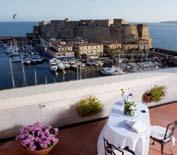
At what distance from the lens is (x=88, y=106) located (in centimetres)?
346

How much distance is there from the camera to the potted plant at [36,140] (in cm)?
267

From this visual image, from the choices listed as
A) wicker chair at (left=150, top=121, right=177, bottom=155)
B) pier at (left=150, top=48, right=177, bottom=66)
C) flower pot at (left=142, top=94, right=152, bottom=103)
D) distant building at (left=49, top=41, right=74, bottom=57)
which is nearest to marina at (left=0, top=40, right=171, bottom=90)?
distant building at (left=49, top=41, right=74, bottom=57)

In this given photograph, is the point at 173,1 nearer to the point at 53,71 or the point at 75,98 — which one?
the point at 75,98

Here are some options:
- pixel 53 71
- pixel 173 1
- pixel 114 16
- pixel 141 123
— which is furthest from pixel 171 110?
pixel 114 16

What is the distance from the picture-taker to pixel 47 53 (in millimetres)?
36875

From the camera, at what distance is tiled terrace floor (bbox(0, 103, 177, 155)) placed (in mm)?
2914

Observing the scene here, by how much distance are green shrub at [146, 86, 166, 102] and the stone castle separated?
130 feet

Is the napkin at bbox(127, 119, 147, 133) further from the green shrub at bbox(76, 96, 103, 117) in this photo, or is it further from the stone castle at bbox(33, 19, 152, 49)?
the stone castle at bbox(33, 19, 152, 49)

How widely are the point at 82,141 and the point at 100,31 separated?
4469 cm

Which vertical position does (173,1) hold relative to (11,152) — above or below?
above

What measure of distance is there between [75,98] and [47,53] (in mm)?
34020

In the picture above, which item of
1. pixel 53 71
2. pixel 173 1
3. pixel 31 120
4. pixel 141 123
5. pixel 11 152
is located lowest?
pixel 53 71

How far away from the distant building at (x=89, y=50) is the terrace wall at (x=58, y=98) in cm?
3057

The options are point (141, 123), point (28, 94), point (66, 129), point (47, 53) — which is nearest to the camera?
point (141, 123)
